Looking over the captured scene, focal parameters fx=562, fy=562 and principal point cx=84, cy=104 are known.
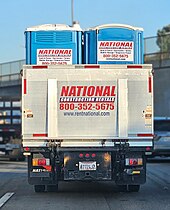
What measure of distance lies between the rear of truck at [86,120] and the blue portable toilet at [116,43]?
1007 millimetres

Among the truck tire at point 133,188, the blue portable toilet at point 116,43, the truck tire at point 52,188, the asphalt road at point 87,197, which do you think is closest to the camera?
the asphalt road at point 87,197

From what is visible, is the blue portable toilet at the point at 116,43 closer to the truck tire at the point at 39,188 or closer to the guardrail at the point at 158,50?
the truck tire at the point at 39,188

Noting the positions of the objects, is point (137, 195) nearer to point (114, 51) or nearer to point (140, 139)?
point (140, 139)

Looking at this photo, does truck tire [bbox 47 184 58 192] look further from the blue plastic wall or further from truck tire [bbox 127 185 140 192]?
the blue plastic wall

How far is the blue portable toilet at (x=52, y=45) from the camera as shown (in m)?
14.0

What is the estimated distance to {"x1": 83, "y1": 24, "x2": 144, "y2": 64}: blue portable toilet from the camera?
1402cm

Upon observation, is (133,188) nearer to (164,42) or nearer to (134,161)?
(134,161)

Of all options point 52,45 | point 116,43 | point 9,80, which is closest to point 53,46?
point 52,45

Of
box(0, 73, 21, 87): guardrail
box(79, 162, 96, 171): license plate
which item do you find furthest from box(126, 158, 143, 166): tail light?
box(0, 73, 21, 87): guardrail

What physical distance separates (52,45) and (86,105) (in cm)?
203

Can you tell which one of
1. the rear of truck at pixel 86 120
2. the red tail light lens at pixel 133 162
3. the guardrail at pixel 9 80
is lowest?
the red tail light lens at pixel 133 162

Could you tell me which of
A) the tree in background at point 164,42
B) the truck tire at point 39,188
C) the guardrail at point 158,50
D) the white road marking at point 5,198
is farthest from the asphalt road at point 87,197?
the tree in background at point 164,42

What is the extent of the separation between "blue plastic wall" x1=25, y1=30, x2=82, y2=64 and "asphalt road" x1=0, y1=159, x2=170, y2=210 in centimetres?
334

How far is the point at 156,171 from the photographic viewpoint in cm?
2081
